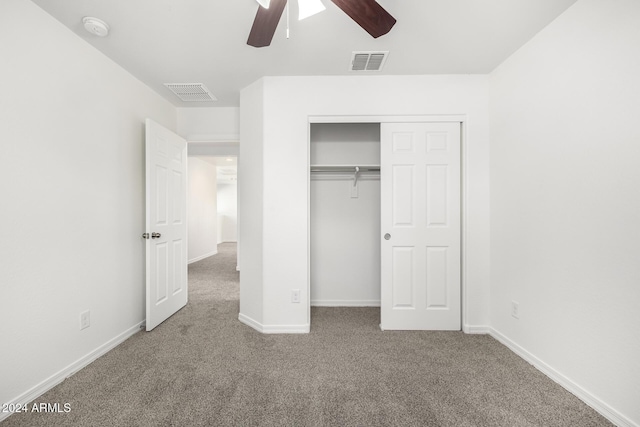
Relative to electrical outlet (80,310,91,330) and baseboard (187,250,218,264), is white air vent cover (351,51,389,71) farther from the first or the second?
baseboard (187,250,218,264)

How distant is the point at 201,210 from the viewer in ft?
22.6

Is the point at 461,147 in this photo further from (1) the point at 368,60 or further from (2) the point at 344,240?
(2) the point at 344,240

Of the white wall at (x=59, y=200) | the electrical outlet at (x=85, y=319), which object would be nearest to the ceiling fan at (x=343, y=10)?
the white wall at (x=59, y=200)

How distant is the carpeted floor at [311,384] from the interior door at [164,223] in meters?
0.40

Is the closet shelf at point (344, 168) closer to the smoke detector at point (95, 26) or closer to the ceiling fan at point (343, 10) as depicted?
the ceiling fan at point (343, 10)

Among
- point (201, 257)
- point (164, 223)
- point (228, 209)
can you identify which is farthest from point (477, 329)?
point (228, 209)

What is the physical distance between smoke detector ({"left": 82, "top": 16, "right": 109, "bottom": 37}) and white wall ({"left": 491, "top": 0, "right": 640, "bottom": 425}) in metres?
3.17

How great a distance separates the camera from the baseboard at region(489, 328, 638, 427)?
146 cm

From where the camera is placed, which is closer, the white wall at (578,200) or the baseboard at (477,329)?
the white wall at (578,200)

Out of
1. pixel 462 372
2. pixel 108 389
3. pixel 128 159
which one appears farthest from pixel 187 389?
pixel 128 159

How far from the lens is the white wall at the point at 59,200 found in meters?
1.58

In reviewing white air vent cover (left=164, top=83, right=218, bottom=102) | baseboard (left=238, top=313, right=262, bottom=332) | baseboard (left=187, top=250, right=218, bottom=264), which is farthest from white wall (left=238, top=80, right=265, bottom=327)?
baseboard (left=187, top=250, right=218, bottom=264)

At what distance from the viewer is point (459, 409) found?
5.12 ft

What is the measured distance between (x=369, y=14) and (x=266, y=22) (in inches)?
20.5
